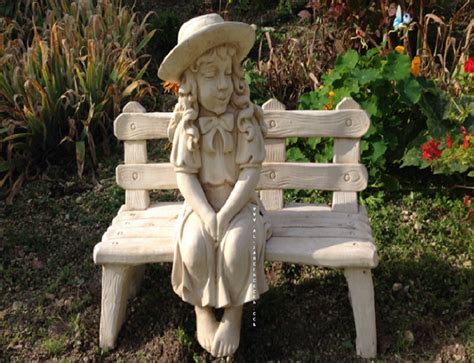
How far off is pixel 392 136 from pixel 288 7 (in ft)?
8.39

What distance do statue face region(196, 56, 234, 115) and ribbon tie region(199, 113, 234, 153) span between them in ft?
0.23

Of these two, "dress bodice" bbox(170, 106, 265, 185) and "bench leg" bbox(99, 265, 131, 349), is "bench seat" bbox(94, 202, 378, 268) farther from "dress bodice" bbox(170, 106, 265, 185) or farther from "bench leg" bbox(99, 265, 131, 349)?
"dress bodice" bbox(170, 106, 265, 185)

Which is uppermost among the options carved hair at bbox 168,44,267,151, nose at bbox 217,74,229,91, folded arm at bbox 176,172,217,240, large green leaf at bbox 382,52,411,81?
nose at bbox 217,74,229,91

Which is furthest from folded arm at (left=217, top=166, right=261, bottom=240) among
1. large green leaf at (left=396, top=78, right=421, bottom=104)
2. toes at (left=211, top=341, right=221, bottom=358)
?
large green leaf at (left=396, top=78, right=421, bottom=104)

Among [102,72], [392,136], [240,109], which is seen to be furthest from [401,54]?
[102,72]

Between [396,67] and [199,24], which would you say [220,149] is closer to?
[199,24]

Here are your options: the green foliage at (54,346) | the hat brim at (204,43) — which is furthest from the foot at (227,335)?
the hat brim at (204,43)

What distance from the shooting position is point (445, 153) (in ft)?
14.2

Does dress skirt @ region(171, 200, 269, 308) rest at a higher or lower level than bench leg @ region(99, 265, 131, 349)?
higher

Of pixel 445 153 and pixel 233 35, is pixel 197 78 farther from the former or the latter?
pixel 445 153

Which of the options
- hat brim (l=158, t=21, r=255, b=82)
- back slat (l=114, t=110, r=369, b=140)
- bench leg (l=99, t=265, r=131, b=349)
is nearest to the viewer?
hat brim (l=158, t=21, r=255, b=82)

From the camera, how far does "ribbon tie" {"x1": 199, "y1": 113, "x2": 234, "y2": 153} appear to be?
3.27 m

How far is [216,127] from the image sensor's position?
10.7ft

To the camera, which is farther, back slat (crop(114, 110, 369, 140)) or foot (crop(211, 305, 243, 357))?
back slat (crop(114, 110, 369, 140))
